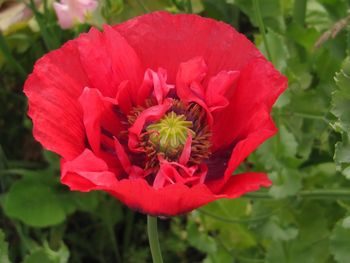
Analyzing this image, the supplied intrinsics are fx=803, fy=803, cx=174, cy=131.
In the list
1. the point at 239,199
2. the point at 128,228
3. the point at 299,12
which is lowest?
the point at 128,228

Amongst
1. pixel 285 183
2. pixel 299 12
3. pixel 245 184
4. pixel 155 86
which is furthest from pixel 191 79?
pixel 299 12

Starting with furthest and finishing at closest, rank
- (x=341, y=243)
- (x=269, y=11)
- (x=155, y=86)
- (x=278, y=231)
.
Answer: (x=269, y=11) → (x=278, y=231) → (x=341, y=243) → (x=155, y=86)

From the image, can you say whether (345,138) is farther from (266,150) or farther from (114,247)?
(114,247)

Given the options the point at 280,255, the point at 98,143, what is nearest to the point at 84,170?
the point at 98,143

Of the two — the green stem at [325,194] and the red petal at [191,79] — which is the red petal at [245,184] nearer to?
the red petal at [191,79]

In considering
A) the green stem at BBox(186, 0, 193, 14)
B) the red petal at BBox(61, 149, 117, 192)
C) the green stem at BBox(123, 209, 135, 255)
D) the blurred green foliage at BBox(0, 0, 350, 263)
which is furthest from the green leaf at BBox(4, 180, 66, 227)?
the red petal at BBox(61, 149, 117, 192)

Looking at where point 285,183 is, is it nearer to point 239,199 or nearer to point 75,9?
point 239,199

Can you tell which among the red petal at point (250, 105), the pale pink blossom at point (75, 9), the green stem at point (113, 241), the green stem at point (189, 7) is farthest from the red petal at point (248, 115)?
the green stem at point (113, 241)
